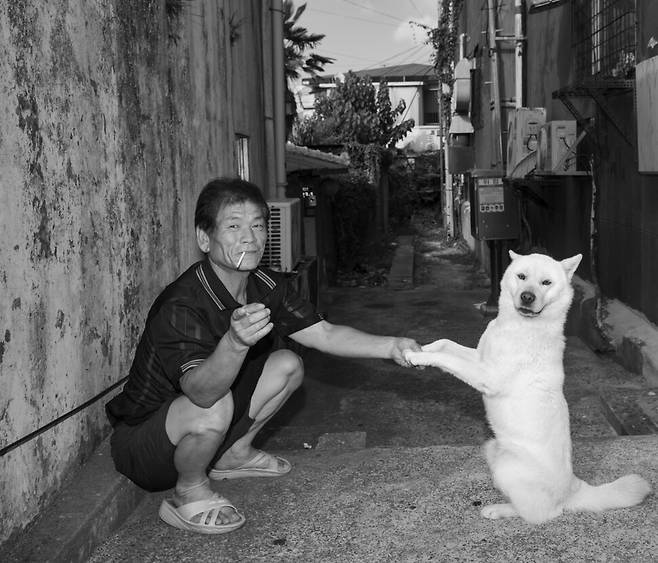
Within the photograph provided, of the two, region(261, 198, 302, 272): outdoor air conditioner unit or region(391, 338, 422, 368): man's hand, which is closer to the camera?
region(391, 338, 422, 368): man's hand

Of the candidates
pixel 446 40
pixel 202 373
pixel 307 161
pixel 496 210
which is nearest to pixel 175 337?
pixel 202 373

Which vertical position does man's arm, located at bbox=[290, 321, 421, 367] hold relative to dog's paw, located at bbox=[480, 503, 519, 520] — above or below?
above

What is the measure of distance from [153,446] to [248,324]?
2.63 ft

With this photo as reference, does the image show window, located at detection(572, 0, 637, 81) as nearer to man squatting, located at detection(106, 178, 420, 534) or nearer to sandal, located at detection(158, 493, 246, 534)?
man squatting, located at detection(106, 178, 420, 534)

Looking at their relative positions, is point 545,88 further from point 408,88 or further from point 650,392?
point 408,88

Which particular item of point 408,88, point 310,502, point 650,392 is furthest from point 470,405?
point 408,88

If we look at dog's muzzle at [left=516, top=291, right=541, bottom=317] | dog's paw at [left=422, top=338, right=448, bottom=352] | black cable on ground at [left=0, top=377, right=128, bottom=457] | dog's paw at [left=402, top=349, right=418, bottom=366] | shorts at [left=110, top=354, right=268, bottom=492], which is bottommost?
shorts at [left=110, top=354, right=268, bottom=492]

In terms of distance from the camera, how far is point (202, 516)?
306 centimetres

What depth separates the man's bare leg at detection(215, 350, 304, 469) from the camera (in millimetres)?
3453

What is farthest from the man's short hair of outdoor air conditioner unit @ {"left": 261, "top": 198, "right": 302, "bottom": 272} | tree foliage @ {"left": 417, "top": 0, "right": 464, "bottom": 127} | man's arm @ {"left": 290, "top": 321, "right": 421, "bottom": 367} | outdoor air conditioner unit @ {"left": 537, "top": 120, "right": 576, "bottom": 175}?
tree foliage @ {"left": 417, "top": 0, "right": 464, "bottom": 127}

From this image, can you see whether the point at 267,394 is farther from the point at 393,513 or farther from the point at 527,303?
the point at 527,303

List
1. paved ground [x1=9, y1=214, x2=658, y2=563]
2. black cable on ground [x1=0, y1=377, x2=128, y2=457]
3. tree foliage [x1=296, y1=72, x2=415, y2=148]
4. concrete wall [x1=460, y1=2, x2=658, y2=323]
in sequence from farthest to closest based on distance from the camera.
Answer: tree foliage [x1=296, y1=72, x2=415, y2=148], concrete wall [x1=460, y1=2, x2=658, y2=323], paved ground [x1=9, y1=214, x2=658, y2=563], black cable on ground [x1=0, y1=377, x2=128, y2=457]

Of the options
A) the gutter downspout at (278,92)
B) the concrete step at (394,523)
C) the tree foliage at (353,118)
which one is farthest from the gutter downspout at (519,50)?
the tree foliage at (353,118)

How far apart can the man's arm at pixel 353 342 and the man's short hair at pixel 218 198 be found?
68 centimetres
